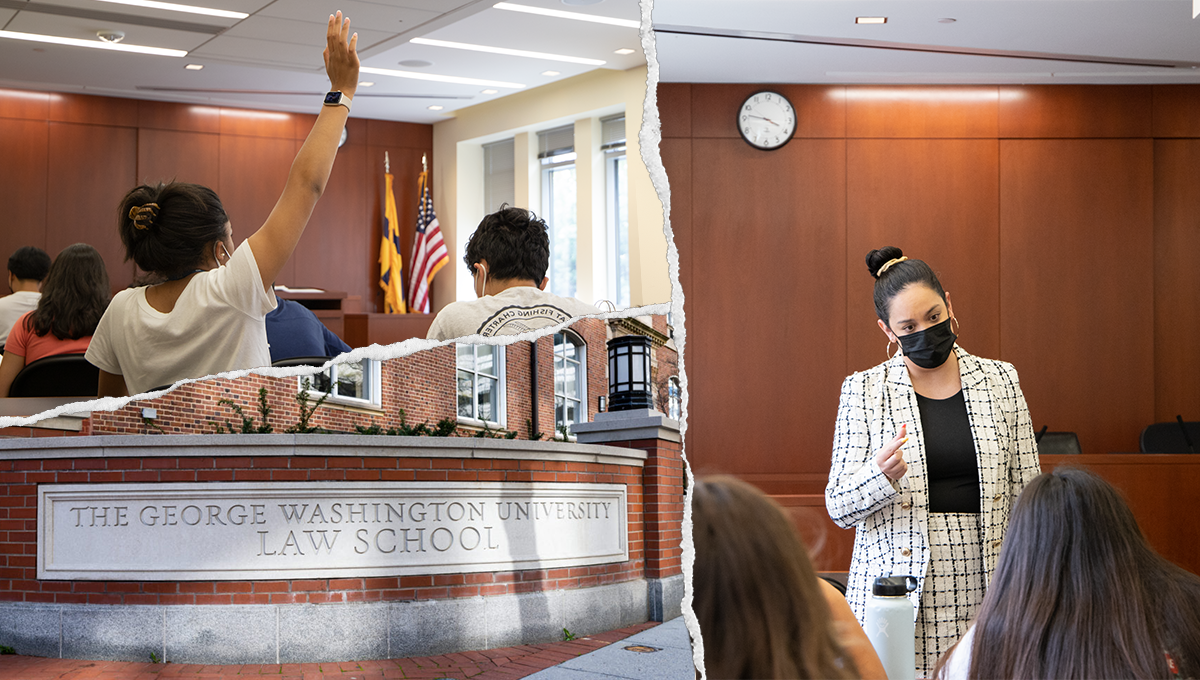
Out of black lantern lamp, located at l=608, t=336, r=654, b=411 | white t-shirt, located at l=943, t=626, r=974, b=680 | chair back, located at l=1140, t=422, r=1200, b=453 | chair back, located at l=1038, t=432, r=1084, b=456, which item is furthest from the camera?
chair back, located at l=1140, t=422, r=1200, b=453

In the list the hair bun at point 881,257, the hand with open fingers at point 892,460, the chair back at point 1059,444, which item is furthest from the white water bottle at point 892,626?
the chair back at point 1059,444

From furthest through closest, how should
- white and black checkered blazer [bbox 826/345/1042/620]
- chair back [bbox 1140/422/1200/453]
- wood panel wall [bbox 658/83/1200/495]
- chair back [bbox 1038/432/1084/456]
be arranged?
1. chair back [bbox 1140/422/1200/453]
2. chair back [bbox 1038/432/1084/456]
3. wood panel wall [bbox 658/83/1200/495]
4. white and black checkered blazer [bbox 826/345/1042/620]

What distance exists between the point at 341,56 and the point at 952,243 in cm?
442

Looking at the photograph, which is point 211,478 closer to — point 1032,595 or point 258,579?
point 258,579

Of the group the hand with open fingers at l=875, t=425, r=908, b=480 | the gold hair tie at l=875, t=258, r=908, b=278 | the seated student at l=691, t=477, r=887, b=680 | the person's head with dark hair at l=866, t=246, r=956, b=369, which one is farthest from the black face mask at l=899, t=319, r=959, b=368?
the seated student at l=691, t=477, r=887, b=680

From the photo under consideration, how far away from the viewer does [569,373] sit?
0.66 meters

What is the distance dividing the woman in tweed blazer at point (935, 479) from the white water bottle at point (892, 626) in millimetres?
Answer: 195

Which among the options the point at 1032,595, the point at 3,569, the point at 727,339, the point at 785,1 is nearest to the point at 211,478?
the point at 3,569

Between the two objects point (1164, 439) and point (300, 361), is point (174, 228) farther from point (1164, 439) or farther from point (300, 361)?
point (1164, 439)

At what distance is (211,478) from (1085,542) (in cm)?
88

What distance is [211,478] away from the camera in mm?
518

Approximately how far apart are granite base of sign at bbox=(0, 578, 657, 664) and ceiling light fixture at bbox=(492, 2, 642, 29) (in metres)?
0.39

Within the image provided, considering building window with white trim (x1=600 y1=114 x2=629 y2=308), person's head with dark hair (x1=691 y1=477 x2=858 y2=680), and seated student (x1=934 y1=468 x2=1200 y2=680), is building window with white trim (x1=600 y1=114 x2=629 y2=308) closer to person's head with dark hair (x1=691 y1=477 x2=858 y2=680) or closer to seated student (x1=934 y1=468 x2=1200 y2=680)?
person's head with dark hair (x1=691 y1=477 x2=858 y2=680)

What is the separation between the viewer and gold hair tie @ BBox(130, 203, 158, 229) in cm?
55
